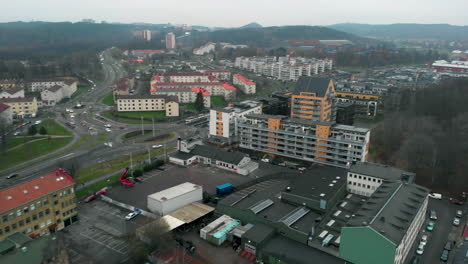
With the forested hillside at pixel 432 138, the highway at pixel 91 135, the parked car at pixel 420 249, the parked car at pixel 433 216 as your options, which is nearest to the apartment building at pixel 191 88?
the highway at pixel 91 135

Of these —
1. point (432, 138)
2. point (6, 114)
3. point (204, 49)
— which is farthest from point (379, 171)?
point (204, 49)

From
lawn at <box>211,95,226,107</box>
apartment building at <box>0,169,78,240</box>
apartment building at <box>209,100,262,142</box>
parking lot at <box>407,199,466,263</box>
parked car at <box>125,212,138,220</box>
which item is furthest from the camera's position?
Answer: lawn at <box>211,95,226,107</box>

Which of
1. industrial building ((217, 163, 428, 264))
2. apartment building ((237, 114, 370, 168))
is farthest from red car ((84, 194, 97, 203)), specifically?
apartment building ((237, 114, 370, 168))

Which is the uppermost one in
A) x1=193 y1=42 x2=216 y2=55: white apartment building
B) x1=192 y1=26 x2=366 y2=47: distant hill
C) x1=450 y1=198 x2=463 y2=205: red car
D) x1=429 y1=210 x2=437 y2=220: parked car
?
x1=192 y1=26 x2=366 y2=47: distant hill

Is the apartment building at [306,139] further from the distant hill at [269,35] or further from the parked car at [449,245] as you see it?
the distant hill at [269,35]

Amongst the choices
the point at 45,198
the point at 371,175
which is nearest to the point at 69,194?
the point at 45,198

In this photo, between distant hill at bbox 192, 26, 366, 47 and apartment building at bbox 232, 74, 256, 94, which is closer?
apartment building at bbox 232, 74, 256, 94

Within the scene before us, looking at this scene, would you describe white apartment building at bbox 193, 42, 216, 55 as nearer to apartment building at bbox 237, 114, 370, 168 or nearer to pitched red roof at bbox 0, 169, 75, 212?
apartment building at bbox 237, 114, 370, 168
